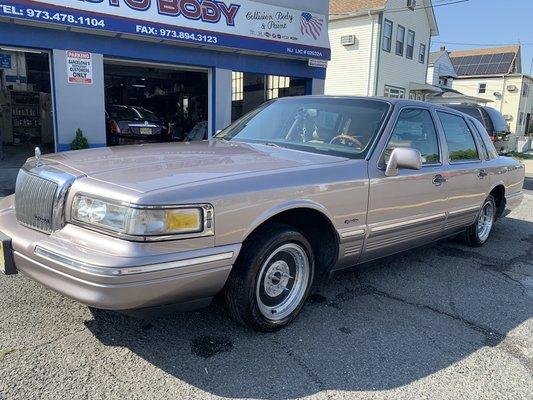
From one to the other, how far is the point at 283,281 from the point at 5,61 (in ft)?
57.5

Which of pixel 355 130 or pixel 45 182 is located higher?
pixel 355 130

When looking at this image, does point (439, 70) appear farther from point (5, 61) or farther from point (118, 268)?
point (118, 268)

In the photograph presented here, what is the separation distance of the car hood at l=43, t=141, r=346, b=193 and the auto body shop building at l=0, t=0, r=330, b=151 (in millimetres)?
7827

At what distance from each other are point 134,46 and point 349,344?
10.5m

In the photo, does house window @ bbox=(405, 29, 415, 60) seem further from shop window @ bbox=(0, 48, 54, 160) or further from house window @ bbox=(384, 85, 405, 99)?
shop window @ bbox=(0, 48, 54, 160)

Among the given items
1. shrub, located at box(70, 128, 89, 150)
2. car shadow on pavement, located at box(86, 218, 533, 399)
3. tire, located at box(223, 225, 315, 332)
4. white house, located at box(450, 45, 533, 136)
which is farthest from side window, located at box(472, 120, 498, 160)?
white house, located at box(450, 45, 533, 136)

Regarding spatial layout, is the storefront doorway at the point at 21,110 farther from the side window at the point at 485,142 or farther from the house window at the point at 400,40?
the house window at the point at 400,40

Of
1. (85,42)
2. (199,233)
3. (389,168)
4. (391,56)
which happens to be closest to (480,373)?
(389,168)

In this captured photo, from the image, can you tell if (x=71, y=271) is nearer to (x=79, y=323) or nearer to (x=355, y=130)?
(x=79, y=323)

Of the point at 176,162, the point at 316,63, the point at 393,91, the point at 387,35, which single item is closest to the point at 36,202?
the point at 176,162

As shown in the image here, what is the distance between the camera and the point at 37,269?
272 centimetres

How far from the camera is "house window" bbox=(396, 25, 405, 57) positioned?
81.7ft

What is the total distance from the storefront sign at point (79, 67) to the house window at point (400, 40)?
728 inches

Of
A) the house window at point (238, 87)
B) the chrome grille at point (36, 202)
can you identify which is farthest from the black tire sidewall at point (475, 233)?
the house window at point (238, 87)
